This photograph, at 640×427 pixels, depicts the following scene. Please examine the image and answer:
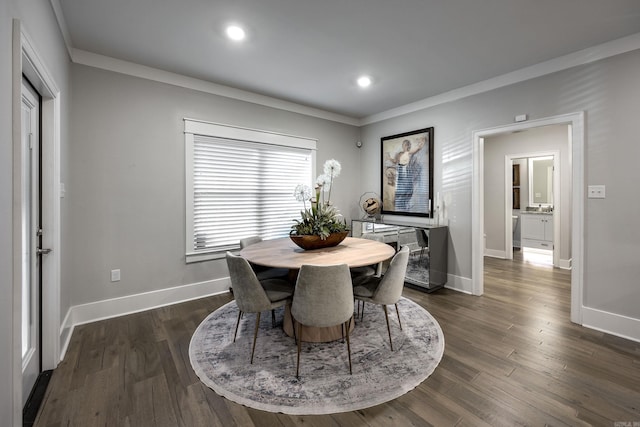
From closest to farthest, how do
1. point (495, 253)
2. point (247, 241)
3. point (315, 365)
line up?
point (315, 365), point (247, 241), point (495, 253)

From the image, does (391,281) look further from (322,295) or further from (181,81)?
(181,81)

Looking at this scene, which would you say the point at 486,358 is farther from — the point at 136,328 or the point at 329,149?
the point at 329,149

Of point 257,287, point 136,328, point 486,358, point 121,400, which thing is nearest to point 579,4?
point 486,358

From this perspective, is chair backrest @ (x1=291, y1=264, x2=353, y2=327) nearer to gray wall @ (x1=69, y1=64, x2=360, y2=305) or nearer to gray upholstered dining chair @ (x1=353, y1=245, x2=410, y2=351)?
gray upholstered dining chair @ (x1=353, y1=245, x2=410, y2=351)

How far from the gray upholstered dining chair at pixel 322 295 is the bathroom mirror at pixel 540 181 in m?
6.69

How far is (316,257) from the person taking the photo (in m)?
2.32

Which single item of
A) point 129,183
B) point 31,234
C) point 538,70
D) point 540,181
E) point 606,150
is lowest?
point 31,234

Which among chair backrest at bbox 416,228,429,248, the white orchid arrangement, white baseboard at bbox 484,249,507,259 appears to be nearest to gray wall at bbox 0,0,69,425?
the white orchid arrangement

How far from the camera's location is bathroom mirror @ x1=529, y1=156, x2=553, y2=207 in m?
6.49

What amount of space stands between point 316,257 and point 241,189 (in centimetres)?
196

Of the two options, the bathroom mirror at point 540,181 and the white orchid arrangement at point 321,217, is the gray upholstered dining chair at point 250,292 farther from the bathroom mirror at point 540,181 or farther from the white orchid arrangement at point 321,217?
the bathroom mirror at point 540,181

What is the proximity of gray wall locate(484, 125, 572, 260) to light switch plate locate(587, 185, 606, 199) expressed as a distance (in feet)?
8.22

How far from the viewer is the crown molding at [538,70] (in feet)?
8.19

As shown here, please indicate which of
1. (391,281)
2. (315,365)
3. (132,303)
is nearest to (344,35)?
(391,281)
